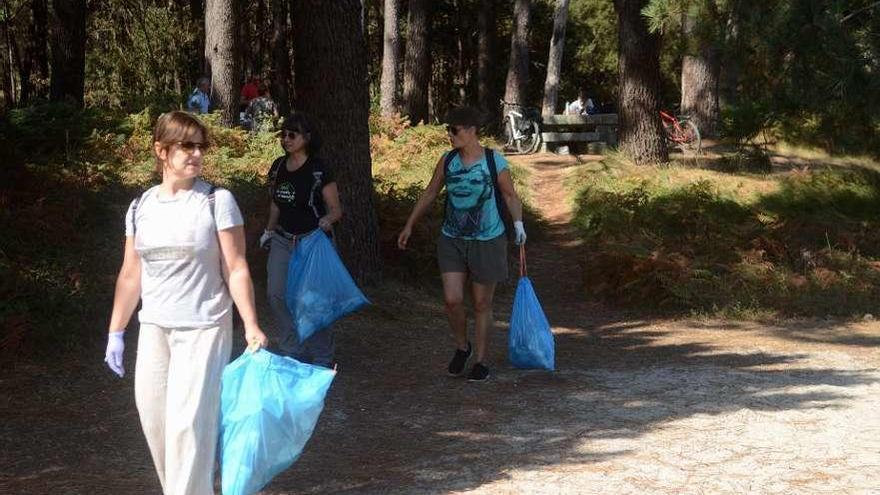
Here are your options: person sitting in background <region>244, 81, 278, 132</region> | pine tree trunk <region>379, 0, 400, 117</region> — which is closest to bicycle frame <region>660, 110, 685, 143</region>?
pine tree trunk <region>379, 0, 400, 117</region>

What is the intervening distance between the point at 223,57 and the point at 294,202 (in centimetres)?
1286

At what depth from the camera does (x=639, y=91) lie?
2092 centimetres

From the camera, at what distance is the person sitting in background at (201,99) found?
19797 mm

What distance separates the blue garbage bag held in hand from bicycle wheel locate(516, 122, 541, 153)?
59.5 ft

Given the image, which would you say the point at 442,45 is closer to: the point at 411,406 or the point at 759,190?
the point at 759,190

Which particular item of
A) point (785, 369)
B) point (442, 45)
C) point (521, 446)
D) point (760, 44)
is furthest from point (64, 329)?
point (442, 45)

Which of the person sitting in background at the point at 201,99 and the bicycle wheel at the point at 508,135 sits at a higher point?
the person sitting in background at the point at 201,99

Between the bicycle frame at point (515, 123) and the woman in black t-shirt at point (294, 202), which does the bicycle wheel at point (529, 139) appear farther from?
the woman in black t-shirt at point (294, 202)

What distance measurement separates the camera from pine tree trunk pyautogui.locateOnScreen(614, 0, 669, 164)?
67.8ft

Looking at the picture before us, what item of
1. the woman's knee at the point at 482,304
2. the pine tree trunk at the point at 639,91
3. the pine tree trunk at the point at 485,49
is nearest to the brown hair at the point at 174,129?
the woman's knee at the point at 482,304

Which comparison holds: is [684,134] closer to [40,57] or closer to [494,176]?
[494,176]

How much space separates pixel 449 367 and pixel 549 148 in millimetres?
18628

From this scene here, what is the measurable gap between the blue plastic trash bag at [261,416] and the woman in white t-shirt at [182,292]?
0.16 m

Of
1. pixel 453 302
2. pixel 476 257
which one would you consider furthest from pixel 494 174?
pixel 453 302
